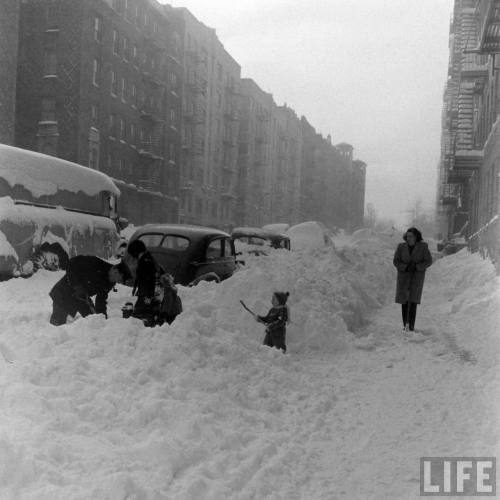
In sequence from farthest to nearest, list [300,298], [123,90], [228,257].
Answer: [123,90], [228,257], [300,298]

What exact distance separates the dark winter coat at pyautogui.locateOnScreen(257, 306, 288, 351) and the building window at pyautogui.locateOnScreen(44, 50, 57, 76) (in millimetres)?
28231

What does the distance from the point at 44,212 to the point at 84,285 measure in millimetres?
3823

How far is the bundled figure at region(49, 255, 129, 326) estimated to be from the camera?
6.59 metres

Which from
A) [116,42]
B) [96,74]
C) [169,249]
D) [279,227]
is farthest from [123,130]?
[169,249]

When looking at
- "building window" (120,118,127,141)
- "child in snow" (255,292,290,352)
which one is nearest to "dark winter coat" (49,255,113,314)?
"child in snow" (255,292,290,352)

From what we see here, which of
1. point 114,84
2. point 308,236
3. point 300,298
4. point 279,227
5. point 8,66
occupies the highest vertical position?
point 114,84

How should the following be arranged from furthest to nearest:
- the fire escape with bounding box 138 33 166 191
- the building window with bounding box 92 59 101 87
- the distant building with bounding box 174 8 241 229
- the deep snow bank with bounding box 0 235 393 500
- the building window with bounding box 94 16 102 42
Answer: the fire escape with bounding box 138 33 166 191, the building window with bounding box 92 59 101 87, the building window with bounding box 94 16 102 42, the distant building with bounding box 174 8 241 229, the deep snow bank with bounding box 0 235 393 500

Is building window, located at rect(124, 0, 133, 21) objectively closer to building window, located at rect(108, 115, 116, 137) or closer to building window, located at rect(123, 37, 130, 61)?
building window, located at rect(123, 37, 130, 61)

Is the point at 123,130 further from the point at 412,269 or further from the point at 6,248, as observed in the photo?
the point at 412,269

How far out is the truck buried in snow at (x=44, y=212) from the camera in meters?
9.18

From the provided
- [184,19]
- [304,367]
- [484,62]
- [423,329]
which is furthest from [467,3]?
[304,367]

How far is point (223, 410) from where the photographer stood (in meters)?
5.11

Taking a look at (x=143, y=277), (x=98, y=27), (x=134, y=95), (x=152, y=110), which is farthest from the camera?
(x=134, y=95)

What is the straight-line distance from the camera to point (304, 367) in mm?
7180
